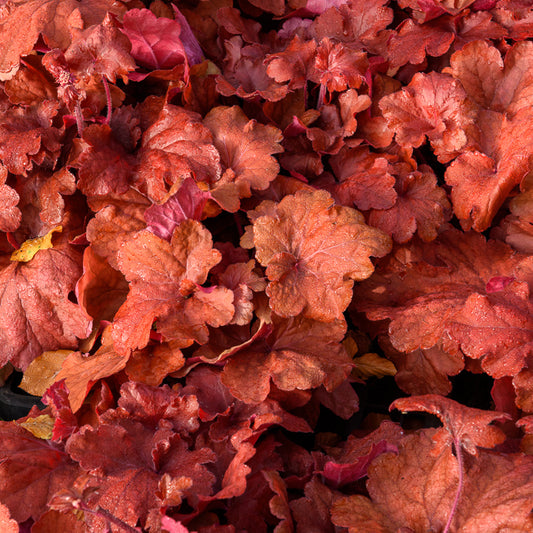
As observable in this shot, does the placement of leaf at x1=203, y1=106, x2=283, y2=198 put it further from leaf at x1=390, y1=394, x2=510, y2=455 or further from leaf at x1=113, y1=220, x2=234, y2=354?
leaf at x1=390, y1=394, x2=510, y2=455

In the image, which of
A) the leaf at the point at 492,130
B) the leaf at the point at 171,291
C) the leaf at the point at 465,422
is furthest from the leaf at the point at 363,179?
the leaf at the point at 465,422

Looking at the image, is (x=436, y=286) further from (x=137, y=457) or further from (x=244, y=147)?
(x=137, y=457)

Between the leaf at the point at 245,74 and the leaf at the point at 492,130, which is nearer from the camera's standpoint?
the leaf at the point at 492,130

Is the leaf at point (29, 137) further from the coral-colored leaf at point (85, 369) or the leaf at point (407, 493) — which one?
the leaf at point (407, 493)

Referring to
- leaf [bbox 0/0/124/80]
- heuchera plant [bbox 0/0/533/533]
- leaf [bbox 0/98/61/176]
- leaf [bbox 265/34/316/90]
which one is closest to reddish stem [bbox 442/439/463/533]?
heuchera plant [bbox 0/0/533/533]

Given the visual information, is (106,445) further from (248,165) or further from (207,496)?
(248,165)

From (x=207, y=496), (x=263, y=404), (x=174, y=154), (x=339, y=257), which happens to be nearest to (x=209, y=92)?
(x=174, y=154)

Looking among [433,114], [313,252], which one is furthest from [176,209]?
[433,114]
